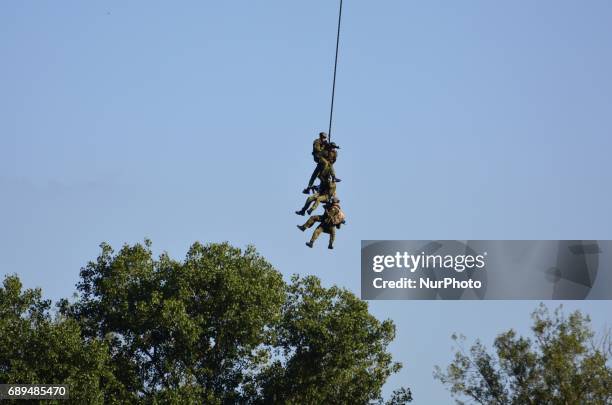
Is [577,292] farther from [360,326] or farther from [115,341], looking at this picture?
[115,341]

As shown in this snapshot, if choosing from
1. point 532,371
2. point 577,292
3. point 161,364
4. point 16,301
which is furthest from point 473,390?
point 16,301

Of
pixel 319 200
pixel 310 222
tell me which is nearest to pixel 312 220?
pixel 310 222

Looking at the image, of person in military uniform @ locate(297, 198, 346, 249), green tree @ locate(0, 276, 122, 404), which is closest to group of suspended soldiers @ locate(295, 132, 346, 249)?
person in military uniform @ locate(297, 198, 346, 249)

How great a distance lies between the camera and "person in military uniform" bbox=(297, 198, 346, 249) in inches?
1625

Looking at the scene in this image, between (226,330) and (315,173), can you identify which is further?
(226,330)

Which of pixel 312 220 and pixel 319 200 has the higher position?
pixel 319 200

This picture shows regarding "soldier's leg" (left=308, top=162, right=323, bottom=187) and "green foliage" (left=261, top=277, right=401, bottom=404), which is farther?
"green foliage" (left=261, top=277, right=401, bottom=404)

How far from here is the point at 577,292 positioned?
238 feet

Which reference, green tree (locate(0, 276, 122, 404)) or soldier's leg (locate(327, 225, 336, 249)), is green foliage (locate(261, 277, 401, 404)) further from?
soldier's leg (locate(327, 225, 336, 249))

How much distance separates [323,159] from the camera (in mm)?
41812

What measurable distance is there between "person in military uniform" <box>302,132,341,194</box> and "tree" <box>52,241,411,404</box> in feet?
116

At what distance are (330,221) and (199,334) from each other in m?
38.6

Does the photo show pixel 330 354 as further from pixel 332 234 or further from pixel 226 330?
pixel 332 234

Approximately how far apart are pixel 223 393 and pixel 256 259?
24.6 ft
